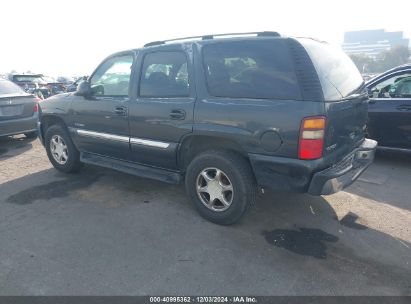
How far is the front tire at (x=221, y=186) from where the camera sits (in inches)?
130

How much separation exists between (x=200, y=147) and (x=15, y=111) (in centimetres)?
517

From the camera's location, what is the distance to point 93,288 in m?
2.56

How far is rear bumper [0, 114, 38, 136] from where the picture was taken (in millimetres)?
6691

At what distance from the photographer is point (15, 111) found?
6.94 metres

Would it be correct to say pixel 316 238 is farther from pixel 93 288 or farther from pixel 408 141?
pixel 408 141

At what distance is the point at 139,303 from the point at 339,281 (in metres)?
1.58

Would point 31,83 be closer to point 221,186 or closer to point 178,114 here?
point 178,114

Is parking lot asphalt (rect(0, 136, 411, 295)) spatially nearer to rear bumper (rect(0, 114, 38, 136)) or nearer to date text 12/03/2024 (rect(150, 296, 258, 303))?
date text 12/03/2024 (rect(150, 296, 258, 303))

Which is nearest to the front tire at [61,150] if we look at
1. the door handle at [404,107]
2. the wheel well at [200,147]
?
the wheel well at [200,147]

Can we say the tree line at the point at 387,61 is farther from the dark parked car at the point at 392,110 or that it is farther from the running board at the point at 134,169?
the running board at the point at 134,169

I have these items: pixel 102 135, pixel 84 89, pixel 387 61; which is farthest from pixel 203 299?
pixel 387 61

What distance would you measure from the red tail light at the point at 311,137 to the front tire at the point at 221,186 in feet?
2.11

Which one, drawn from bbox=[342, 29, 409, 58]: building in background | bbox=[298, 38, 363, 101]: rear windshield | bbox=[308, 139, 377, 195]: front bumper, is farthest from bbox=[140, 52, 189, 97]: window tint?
bbox=[342, 29, 409, 58]: building in background

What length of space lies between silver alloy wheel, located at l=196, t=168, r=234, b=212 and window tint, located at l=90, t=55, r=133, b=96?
1518mm
